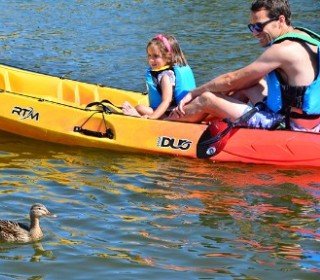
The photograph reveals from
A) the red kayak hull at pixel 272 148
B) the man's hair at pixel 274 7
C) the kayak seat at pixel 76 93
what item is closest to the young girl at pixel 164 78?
the red kayak hull at pixel 272 148

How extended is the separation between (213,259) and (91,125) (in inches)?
123

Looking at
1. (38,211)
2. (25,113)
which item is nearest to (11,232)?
(38,211)

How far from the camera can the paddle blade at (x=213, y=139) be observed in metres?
8.21

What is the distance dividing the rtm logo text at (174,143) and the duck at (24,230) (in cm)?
230

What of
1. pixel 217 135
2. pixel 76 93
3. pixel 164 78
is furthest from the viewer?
pixel 76 93

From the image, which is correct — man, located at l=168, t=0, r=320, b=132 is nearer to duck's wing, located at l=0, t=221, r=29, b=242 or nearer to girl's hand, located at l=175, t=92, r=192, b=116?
girl's hand, located at l=175, t=92, r=192, b=116

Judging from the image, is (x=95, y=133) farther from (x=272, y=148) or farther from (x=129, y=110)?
(x=272, y=148)

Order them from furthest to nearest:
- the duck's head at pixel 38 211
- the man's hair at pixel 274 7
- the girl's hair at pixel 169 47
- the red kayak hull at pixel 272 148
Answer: the girl's hair at pixel 169 47, the red kayak hull at pixel 272 148, the man's hair at pixel 274 7, the duck's head at pixel 38 211

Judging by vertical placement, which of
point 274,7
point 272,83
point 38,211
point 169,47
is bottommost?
point 38,211

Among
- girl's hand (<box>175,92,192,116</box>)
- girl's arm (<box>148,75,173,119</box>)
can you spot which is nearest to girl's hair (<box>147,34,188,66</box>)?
girl's arm (<box>148,75,173,119</box>)

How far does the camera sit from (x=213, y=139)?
27.1 feet

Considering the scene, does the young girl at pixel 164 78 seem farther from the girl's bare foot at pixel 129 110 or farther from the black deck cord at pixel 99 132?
the black deck cord at pixel 99 132

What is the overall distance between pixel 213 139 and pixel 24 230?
2570 millimetres

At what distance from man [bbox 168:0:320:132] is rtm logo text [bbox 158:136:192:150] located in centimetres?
24
